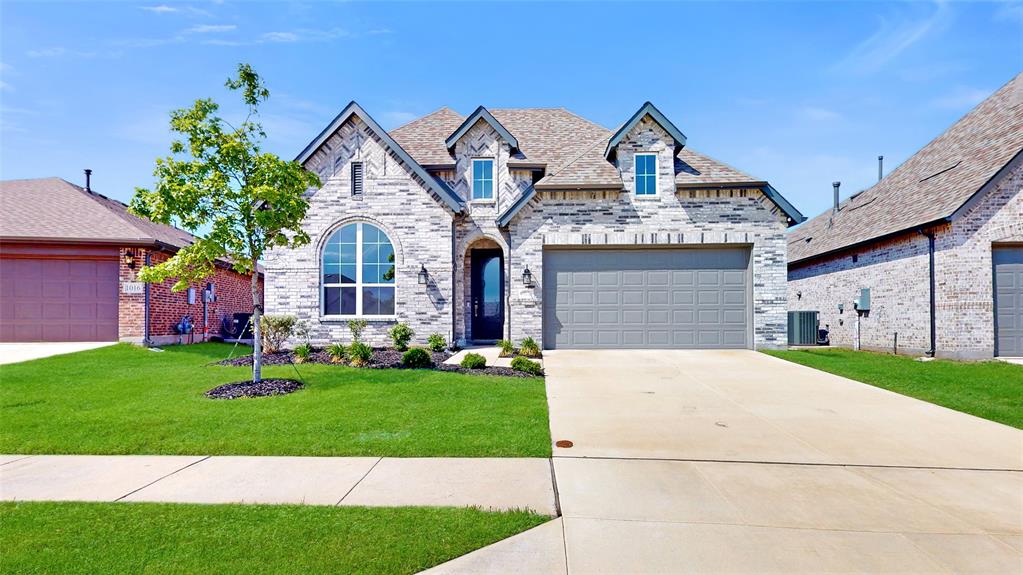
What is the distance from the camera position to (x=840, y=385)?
8406 millimetres

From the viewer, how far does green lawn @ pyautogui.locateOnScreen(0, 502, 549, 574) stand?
2.71 meters

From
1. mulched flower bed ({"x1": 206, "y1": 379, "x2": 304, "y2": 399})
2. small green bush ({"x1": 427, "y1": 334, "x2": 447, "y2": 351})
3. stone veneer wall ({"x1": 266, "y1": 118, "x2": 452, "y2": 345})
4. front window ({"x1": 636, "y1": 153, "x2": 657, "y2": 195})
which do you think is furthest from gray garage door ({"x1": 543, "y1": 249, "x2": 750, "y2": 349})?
mulched flower bed ({"x1": 206, "y1": 379, "x2": 304, "y2": 399})

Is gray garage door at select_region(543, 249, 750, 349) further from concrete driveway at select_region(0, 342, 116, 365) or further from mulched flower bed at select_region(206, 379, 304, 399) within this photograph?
concrete driveway at select_region(0, 342, 116, 365)

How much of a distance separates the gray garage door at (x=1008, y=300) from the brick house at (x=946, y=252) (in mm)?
26

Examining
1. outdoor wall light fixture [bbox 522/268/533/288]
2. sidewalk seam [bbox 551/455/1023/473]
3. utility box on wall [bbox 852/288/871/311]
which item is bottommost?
sidewalk seam [bbox 551/455/1023/473]

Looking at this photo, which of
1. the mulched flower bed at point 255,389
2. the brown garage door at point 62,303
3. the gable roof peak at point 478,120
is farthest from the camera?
the gable roof peak at point 478,120

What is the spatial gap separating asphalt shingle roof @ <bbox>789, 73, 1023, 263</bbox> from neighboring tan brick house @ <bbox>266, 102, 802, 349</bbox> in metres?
3.66

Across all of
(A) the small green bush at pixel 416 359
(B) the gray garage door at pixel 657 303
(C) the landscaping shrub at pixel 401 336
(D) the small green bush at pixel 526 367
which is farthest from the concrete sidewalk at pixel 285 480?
(B) the gray garage door at pixel 657 303

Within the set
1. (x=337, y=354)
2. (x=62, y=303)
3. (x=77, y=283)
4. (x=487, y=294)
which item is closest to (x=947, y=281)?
(x=487, y=294)

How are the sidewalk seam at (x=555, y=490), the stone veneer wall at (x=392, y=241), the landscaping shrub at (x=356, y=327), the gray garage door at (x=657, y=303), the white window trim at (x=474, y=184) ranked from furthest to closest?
1. the white window trim at (x=474, y=184)
2. the gray garage door at (x=657, y=303)
3. the stone veneer wall at (x=392, y=241)
4. the landscaping shrub at (x=356, y=327)
5. the sidewalk seam at (x=555, y=490)

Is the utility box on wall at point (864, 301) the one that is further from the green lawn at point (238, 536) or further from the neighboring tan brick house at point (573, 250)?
the green lawn at point (238, 536)

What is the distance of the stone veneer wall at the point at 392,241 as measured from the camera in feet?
42.1

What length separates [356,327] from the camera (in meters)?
12.5

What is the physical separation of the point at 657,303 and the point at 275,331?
10.6 meters
